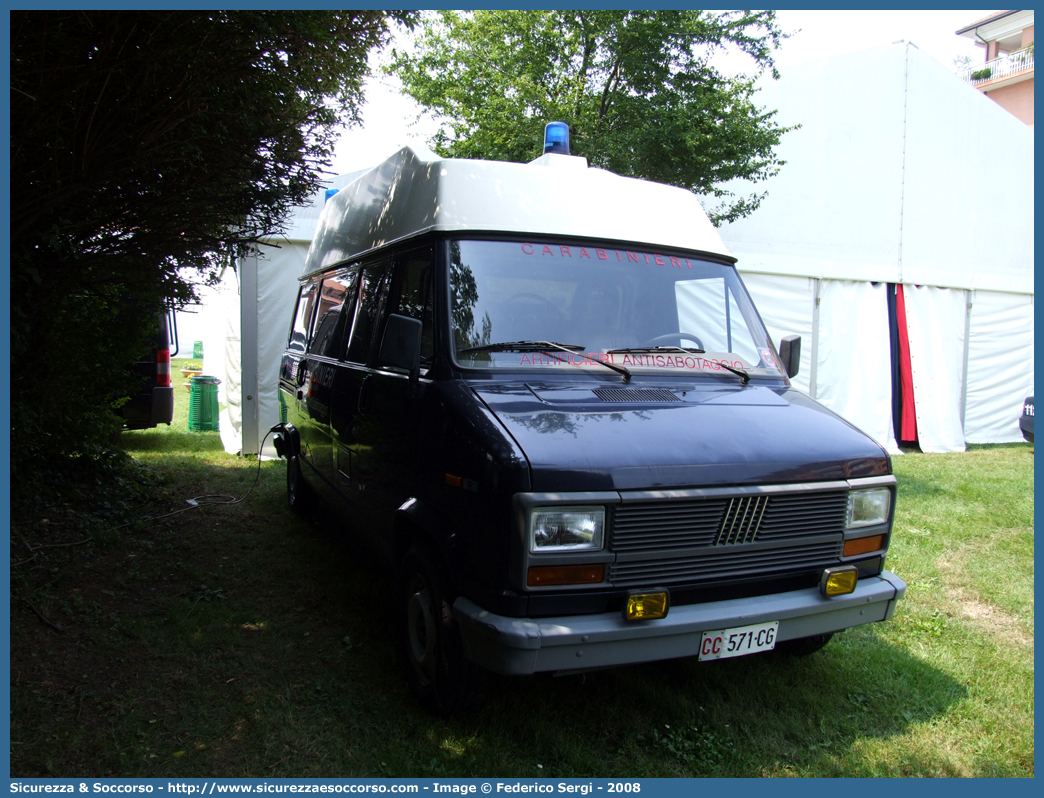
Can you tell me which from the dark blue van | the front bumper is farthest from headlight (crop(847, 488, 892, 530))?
the front bumper

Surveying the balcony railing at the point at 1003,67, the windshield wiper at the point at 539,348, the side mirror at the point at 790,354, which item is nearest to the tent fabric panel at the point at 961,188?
the side mirror at the point at 790,354

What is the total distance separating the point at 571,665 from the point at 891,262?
10.8m

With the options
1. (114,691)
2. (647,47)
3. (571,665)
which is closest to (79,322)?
(114,691)

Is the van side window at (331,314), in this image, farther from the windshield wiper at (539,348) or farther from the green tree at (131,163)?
the windshield wiper at (539,348)

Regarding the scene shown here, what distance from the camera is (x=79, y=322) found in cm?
625

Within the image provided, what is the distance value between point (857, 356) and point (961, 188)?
12.0 ft

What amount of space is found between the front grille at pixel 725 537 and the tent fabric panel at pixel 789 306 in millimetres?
7813

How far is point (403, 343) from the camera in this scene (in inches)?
133

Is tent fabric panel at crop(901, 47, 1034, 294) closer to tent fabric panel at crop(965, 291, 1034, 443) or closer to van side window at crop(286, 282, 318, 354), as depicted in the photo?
tent fabric panel at crop(965, 291, 1034, 443)

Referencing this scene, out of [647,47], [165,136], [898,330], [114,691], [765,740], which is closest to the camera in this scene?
[765,740]

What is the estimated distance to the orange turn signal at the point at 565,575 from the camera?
274 cm

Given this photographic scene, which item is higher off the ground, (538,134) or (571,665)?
(538,134)

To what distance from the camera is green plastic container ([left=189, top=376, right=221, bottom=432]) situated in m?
11.8

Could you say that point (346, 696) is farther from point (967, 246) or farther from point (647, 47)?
point (967, 246)
